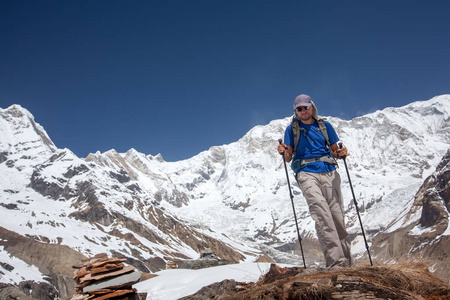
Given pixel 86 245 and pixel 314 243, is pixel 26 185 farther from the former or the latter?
pixel 314 243

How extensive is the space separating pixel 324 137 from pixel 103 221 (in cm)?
15552

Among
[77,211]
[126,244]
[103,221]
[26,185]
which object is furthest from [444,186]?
[26,185]

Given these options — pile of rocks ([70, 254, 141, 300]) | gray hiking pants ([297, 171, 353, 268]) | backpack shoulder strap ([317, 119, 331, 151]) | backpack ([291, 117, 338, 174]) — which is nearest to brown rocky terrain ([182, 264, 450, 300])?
gray hiking pants ([297, 171, 353, 268])

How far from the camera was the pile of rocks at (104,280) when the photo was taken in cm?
707

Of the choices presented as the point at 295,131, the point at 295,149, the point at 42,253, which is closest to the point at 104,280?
the point at 295,149

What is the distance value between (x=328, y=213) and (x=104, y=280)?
15.6 ft

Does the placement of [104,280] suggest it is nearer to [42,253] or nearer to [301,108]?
[301,108]

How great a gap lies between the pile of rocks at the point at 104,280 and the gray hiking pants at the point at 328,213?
4087 mm

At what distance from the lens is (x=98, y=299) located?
6816 millimetres

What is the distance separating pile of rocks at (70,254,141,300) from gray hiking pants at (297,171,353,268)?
4.09 meters

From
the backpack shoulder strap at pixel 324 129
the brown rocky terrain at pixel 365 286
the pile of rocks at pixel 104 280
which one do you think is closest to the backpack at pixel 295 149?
the backpack shoulder strap at pixel 324 129

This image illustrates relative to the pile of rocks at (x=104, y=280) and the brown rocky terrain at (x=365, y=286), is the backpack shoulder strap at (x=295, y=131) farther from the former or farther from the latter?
the pile of rocks at (x=104, y=280)

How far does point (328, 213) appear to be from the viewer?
5930 millimetres

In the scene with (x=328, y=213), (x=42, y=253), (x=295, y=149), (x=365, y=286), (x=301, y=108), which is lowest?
(x=365, y=286)
